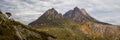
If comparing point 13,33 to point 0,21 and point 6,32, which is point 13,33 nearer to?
point 6,32

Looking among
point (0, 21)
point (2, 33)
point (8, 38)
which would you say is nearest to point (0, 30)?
point (2, 33)

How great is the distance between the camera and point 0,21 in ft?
655

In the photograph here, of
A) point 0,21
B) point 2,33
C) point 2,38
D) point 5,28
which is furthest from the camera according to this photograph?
point 0,21

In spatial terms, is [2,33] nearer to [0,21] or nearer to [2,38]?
[2,38]

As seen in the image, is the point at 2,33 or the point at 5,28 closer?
the point at 2,33

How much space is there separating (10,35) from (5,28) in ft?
47.1

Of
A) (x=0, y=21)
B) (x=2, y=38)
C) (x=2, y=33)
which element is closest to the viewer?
(x=2, y=38)

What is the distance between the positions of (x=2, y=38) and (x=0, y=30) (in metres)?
17.8

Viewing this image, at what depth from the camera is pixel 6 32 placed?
168375 millimetres

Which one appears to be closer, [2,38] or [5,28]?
[2,38]

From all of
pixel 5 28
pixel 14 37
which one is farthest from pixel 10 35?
pixel 5 28

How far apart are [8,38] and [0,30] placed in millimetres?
13538

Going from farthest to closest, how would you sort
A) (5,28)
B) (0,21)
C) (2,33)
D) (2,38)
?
(0,21)
(5,28)
(2,33)
(2,38)

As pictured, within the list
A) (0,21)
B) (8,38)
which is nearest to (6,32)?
(8,38)
